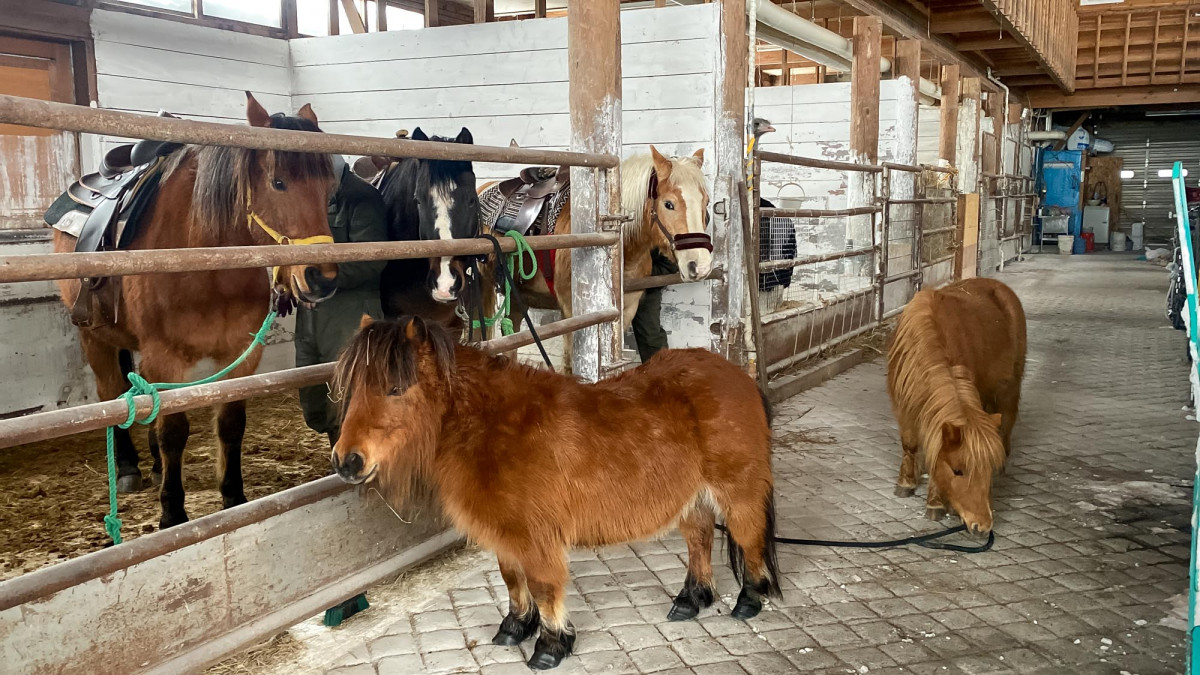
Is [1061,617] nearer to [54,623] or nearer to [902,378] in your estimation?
[902,378]

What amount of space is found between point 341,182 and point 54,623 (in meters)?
2.10

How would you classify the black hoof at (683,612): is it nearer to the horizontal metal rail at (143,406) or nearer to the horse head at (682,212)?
the horizontal metal rail at (143,406)

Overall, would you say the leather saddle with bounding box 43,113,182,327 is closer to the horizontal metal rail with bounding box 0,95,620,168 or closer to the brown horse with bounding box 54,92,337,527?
the brown horse with bounding box 54,92,337,527

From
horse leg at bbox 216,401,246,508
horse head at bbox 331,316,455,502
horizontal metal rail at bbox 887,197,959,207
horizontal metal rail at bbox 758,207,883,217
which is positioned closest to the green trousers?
horizontal metal rail at bbox 758,207,883,217

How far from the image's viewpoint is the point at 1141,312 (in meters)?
10.9

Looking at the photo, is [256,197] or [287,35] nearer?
[256,197]

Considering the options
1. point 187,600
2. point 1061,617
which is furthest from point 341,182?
point 1061,617

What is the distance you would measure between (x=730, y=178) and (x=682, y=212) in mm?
1067

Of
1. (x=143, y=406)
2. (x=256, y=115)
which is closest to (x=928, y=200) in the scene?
(x=256, y=115)

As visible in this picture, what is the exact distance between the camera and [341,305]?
340cm

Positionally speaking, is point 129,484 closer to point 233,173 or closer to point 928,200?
point 233,173

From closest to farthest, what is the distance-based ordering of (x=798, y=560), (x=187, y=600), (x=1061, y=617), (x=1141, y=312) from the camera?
(x=187, y=600) → (x=1061, y=617) → (x=798, y=560) → (x=1141, y=312)

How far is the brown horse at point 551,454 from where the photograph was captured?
2.28 meters

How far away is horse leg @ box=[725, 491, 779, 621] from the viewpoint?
289cm
